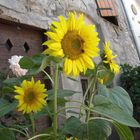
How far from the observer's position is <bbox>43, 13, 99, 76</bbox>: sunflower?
2.38 feet

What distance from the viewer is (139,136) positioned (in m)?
3.03

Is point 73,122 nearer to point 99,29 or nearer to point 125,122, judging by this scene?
point 125,122

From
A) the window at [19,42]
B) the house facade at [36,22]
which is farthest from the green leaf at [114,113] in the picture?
the window at [19,42]

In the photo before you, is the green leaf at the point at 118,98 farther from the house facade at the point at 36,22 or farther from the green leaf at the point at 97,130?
the house facade at the point at 36,22

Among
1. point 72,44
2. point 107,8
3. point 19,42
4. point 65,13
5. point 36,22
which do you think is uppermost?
point 107,8

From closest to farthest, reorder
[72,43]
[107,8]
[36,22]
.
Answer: [72,43] → [36,22] → [107,8]

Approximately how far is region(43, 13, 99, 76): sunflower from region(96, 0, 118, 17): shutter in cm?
262

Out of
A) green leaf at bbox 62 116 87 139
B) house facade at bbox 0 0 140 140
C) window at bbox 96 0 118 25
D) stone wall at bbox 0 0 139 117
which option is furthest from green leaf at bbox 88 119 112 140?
window at bbox 96 0 118 25

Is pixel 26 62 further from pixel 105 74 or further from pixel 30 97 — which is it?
pixel 105 74

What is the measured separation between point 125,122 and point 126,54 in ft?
9.64

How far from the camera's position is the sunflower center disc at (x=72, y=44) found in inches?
29.3

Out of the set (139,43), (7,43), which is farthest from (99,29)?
(7,43)

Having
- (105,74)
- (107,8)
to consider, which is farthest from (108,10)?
(105,74)

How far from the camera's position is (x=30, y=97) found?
85 centimetres
